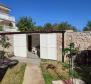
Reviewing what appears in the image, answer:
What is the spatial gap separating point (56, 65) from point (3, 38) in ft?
32.3

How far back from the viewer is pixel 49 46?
97.9 feet

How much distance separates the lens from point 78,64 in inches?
1047

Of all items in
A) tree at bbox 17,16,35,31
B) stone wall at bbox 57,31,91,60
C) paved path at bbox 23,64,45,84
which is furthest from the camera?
tree at bbox 17,16,35,31

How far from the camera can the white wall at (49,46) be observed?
29484 mm

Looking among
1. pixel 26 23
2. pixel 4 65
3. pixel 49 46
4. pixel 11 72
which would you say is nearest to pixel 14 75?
pixel 11 72

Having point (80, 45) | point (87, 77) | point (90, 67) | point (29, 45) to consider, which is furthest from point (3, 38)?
point (87, 77)

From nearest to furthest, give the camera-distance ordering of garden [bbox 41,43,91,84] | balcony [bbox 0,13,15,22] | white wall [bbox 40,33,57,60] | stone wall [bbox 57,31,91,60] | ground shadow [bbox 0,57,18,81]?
1. garden [bbox 41,43,91,84]
2. ground shadow [bbox 0,57,18,81]
3. stone wall [bbox 57,31,91,60]
4. white wall [bbox 40,33,57,60]
5. balcony [bbox 0,13,15,22]

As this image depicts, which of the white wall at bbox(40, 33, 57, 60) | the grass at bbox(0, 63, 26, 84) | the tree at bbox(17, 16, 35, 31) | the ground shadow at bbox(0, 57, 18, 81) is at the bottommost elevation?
the grass at bbox(0, 63, 26, 84)

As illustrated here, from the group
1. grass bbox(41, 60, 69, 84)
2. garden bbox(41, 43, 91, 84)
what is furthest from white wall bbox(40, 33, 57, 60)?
grass bbox(41, 60, 69, 84)

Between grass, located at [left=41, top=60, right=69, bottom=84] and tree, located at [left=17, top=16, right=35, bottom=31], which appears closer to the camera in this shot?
grass, located at [left=41, top=60, right=69, bottom=84]

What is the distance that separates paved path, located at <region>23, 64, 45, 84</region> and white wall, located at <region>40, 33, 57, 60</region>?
4289mm

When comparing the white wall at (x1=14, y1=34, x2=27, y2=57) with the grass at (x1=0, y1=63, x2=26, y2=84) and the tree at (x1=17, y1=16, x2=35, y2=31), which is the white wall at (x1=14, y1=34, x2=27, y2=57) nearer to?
the grass at (x1=0, y1=63, x2=26, y2=84)

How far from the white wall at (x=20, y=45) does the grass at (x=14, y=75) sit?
22.7ft

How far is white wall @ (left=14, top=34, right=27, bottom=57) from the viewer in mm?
32219
